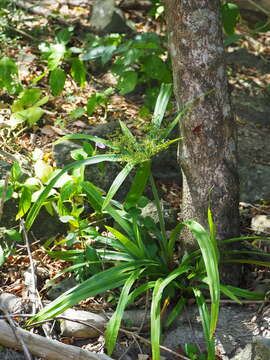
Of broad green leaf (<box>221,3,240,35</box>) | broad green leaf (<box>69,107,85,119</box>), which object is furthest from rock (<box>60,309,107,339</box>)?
broad green leaf (<box>221,3,240,35</box>)

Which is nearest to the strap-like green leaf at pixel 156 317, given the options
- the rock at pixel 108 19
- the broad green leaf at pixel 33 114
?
the broad green leaf at pixel 33 114

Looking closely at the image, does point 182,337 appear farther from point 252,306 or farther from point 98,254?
point 98,254

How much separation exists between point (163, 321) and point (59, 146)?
52.9 inches

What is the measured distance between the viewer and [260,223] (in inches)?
130

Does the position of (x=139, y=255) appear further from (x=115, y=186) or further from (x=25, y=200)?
(x=25, y=200)

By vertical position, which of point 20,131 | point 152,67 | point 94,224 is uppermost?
point 152,67

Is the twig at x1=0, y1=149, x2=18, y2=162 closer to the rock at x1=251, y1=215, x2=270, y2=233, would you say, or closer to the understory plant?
the understory plant

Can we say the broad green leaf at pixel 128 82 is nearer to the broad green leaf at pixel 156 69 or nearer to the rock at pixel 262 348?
the broad green leaf at pixel 156 69

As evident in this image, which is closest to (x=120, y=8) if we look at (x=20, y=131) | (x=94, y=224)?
(x=20, y=131)

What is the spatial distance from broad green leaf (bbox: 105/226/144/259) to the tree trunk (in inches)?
14.0

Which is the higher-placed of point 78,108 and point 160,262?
point 78,108

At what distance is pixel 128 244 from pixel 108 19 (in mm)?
2718

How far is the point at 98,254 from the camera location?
2.90m

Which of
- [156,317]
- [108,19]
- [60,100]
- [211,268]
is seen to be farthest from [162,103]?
[108,19]
